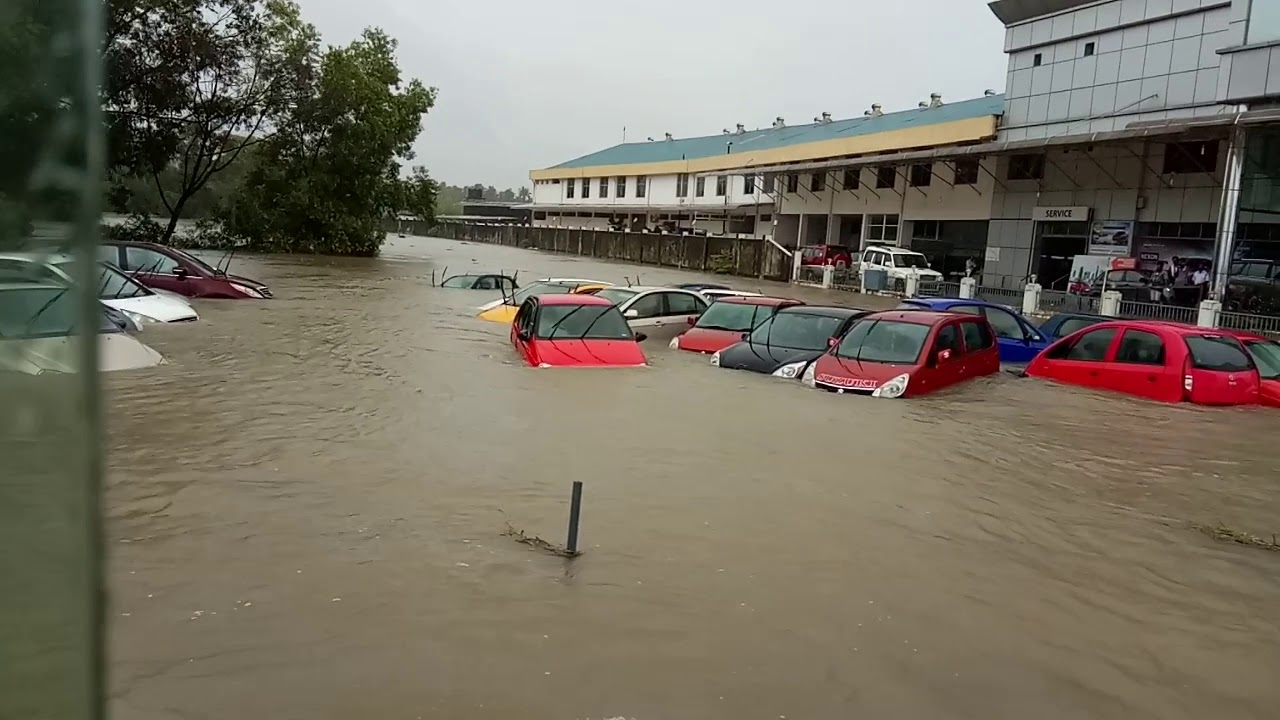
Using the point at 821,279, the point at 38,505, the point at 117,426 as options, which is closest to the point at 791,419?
the point at 117,426

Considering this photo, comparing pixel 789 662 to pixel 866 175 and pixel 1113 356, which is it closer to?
pixel 1113 356

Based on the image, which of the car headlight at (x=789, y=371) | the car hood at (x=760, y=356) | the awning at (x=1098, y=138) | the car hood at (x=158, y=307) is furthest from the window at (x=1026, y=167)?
the car hood at (x=158, y=307)

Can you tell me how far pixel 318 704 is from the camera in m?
4.21

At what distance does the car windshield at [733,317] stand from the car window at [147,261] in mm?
11236

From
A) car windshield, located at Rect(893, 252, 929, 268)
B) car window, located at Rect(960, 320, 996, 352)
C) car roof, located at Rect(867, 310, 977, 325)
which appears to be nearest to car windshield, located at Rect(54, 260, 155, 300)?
car roof, located at Rect(867, 310, 977, 325)

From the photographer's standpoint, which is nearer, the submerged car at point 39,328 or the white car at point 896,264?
the submerged car at point 39,328

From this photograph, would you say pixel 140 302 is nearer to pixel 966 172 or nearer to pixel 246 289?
pixel 246 289

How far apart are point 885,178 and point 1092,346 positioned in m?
29.9

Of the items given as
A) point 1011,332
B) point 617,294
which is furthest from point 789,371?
point 617,294

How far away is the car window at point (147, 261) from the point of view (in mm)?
18638

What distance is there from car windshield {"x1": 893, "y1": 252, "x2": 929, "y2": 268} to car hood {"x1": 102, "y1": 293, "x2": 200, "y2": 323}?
25.3 metres

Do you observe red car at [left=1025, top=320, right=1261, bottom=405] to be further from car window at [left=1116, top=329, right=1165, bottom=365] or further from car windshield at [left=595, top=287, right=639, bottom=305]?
car windshield at [left=595, top=287, right=639, bottom=305]

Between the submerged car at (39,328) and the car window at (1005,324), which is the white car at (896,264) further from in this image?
the submerged car at (39,328)

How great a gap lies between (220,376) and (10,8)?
37.5ft
